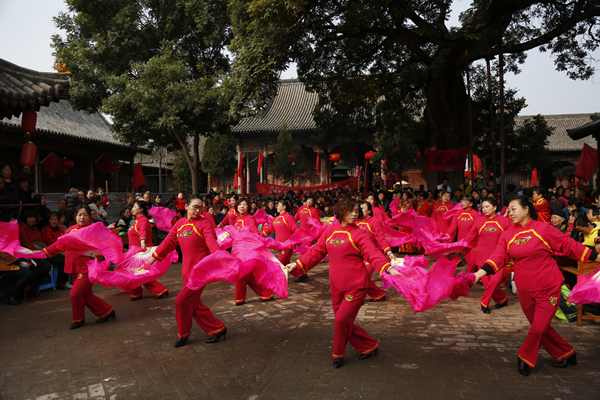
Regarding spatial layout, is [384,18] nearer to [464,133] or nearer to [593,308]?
[464,133]

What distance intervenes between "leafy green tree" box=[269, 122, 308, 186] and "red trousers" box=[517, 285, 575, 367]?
22107mm

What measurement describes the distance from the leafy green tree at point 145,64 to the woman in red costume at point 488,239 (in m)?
11.1

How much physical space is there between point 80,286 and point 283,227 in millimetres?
3557

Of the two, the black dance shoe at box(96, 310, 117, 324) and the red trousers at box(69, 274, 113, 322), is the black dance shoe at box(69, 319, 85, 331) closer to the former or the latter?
the red trousers at box(69, 274, 113, 322)

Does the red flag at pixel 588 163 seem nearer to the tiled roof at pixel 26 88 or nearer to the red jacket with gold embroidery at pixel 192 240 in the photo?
the red jacket with gold embroidery at pixel 192 240

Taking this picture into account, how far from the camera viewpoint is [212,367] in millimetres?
3986

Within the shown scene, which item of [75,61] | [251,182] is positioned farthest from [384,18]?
[251,182]

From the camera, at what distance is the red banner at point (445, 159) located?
41.7 feet

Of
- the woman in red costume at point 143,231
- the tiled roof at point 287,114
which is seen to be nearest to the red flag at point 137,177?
the tiled roof at point 287,114

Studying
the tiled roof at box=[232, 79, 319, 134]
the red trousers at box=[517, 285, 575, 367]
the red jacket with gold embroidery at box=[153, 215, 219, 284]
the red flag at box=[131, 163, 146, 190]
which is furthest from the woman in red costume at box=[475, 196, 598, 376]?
the tiled roof at box=[232, 79, 319, 134]

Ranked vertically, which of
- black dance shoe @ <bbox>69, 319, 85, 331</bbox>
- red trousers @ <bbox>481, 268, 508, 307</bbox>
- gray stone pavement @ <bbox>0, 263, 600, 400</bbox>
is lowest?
gray stone pavement @ <bbox>0, 263, 600, 400</bbox>

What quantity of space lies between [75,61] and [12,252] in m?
13.5

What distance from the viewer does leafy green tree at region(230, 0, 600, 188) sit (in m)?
10.3

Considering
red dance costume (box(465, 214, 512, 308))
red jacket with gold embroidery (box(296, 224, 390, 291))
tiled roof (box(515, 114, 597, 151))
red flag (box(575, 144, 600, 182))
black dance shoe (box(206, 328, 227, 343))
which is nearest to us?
red jacket with gold embroidery (box(296, 224, 390, 291))
